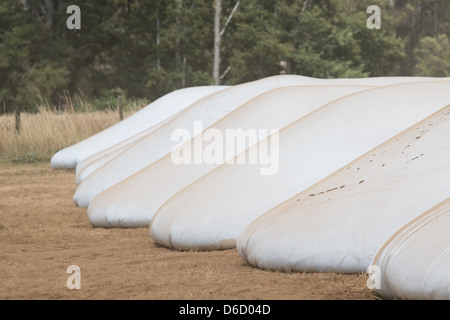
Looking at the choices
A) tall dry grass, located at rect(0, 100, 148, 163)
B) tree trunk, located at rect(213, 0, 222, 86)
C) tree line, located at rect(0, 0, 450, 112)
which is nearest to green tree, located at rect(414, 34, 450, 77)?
tree line, located at rect(0, 0, 450, 112)

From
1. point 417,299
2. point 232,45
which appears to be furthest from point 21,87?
point 417,299

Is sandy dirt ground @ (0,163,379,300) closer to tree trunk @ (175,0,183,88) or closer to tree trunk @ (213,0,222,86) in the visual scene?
tree trunk @ (213,0,222,86)

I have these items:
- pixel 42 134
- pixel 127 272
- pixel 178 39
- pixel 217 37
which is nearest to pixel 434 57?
pixel 178 39

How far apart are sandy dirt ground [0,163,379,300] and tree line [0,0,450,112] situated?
29.1 metres

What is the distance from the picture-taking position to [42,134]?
14.8 metres

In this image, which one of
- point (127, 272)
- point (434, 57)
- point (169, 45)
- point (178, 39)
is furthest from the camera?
point (434, 57)

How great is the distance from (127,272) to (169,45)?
34048mm

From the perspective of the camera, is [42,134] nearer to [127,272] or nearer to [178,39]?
[127,272]

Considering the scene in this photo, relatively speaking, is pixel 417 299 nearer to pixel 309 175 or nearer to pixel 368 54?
pixel 309 175

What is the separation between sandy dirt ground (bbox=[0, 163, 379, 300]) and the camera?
3660 mm

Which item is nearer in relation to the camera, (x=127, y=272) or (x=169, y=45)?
(x=127, y=272)

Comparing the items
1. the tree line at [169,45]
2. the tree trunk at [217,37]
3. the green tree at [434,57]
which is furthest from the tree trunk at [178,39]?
the green tree at [434,57]
